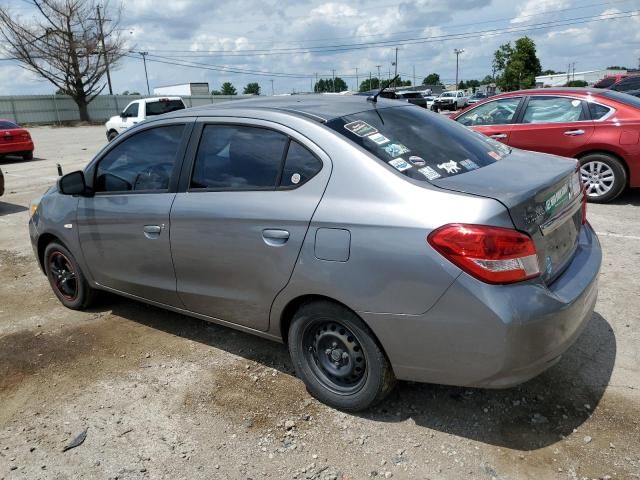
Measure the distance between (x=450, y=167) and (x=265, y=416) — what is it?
1.73 meters

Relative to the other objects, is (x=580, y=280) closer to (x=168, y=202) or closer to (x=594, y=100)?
(x=168, y=202)

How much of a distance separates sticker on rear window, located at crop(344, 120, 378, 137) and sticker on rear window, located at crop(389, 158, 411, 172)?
0.86 ft

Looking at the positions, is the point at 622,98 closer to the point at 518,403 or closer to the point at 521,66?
the point at 518,403

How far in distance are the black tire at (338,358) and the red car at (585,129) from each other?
559 centimetres

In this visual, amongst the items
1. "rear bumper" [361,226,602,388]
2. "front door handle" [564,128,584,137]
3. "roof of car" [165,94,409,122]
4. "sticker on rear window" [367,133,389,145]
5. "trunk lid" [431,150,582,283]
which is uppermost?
"roof of car" [165,94,409,122]

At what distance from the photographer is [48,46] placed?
39719 millimetres

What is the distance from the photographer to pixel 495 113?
26.8ft

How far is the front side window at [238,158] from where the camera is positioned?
3.04 meters

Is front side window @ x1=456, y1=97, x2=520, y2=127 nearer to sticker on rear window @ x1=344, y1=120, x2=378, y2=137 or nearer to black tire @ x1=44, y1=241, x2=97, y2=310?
sticker on rear window @ x1=344, y1=120, x2=378, y2=137

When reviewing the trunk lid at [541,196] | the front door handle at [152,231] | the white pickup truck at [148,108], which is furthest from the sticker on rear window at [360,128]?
the white pickup truck at [148,108]

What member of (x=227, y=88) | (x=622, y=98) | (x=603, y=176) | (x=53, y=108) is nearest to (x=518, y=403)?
(x=603, y=176)

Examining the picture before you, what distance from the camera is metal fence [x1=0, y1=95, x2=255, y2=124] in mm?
41156

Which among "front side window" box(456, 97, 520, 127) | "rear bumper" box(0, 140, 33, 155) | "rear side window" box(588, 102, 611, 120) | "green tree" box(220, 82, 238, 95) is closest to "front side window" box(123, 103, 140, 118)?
"rear bumper" box(0, 140, 33, 155)

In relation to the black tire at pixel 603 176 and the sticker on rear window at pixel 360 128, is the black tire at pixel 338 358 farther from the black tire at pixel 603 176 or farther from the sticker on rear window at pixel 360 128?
the black tire at pixel 603 176
